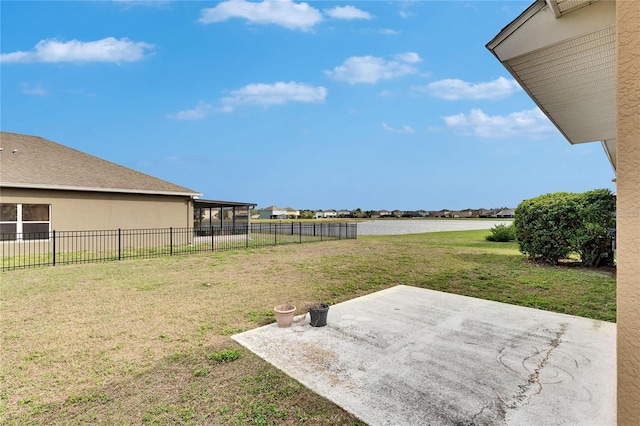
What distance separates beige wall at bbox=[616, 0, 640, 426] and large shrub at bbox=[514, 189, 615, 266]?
367 inches

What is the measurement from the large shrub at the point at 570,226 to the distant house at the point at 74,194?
1503 centimetres

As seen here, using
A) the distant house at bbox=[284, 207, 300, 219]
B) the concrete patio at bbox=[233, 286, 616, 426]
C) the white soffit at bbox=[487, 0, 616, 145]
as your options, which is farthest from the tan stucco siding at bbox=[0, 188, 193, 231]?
the distant house at bbox=[284, 207, 300, 219]

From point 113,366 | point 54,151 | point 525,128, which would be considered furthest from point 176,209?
point 525,128

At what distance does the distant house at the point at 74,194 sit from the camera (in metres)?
11.8

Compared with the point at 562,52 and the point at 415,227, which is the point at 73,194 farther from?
the point at 415,227

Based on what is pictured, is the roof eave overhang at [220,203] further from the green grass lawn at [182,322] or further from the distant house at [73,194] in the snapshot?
the green grass lawn at [182,322]

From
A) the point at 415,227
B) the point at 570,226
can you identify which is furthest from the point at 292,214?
the point at 570,226

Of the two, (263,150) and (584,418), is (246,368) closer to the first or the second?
(584,418)

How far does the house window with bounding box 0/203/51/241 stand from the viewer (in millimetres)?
11617

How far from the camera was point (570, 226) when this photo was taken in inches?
358

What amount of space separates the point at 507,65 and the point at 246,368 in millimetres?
4478

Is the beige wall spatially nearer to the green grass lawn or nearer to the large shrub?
the green grass lawn

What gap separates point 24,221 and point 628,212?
16763 mm

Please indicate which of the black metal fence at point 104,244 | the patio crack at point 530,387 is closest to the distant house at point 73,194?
the black metal fence at point 104,244
